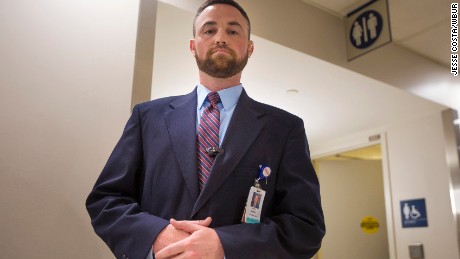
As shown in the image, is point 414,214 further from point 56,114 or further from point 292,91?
point 56,114

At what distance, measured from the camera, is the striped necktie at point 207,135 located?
112 centimetres

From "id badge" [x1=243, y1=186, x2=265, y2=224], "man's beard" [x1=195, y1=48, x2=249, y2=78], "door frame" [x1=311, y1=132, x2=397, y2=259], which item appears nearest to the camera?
"id badge" [x1=243, y1=186, x2=265, y2=224]

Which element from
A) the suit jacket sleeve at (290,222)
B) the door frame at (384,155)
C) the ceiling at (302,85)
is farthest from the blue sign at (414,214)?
the suit jacket sleeve at (290,222)

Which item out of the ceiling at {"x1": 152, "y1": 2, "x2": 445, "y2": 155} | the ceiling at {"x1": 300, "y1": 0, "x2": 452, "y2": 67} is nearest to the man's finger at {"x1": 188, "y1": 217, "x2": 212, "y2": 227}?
the ceiling at {"x1": 152, "y1": 2, "x2": 445, "y2": 155}

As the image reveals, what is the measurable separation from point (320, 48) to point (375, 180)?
12.2 feet

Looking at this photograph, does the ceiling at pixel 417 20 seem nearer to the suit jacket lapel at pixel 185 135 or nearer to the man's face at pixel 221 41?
the man's face at pixel 221 41

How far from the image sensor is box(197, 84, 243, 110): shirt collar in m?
1.25

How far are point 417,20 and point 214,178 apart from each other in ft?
9.25

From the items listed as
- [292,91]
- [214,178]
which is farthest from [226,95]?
[292,91]

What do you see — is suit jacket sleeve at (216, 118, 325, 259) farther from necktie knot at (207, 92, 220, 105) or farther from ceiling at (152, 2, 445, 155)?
ceiling at (152, 2, 445, 155)

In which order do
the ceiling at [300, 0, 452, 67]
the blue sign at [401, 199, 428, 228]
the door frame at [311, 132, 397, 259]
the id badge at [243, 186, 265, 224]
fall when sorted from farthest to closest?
the door frame at [311, 132, 397, 259] < the blue sign at [401, 199, 428, 228] < the ceiling at [300, 0, 452, 67] < the id badge at [243, 186, 265, 224]

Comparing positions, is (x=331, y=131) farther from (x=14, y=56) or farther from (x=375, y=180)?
(x=14, y=56)

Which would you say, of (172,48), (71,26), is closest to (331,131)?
(172,48)

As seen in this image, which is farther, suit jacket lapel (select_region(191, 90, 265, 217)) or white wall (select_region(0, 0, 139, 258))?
white wall (select_region(0, 0, 139, 258))
